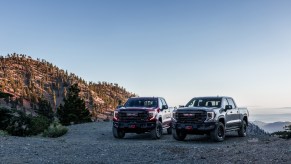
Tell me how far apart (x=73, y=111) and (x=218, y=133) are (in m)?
29.5

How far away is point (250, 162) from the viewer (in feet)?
34.2

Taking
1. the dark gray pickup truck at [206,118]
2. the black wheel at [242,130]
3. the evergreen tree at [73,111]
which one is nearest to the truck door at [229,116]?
the dark gray pickup truck at [206,118]

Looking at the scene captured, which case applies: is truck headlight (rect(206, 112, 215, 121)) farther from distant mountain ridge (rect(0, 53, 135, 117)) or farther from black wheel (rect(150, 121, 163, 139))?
distant mountain ridge (rect(0, 53, 135, 117))

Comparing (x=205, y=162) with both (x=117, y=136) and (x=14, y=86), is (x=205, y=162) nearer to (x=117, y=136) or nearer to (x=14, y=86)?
(x=117, y=136)

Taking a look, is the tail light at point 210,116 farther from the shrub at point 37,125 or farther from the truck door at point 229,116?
the shrub at point 37,125

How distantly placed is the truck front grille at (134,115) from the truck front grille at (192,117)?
199cm

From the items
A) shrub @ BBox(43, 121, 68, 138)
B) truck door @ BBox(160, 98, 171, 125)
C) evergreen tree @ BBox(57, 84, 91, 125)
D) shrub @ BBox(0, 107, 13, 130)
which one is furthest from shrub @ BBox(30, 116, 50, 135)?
evergreen tree @ BBox(57, 84, 91, 125)

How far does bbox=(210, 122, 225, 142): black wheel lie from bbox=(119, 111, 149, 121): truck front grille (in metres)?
3.50

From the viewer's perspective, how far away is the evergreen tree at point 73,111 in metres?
44.8

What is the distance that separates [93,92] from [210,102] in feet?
586

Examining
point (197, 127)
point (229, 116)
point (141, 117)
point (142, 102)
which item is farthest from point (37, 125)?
point (229, 116)

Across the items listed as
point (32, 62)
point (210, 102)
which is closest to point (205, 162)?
point (210, 102)

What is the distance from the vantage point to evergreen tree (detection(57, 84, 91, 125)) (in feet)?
147

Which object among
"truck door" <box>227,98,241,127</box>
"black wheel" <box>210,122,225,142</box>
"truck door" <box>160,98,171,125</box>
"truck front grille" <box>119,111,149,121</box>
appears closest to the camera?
"black wheel" <box>210,122,225,142</box>
